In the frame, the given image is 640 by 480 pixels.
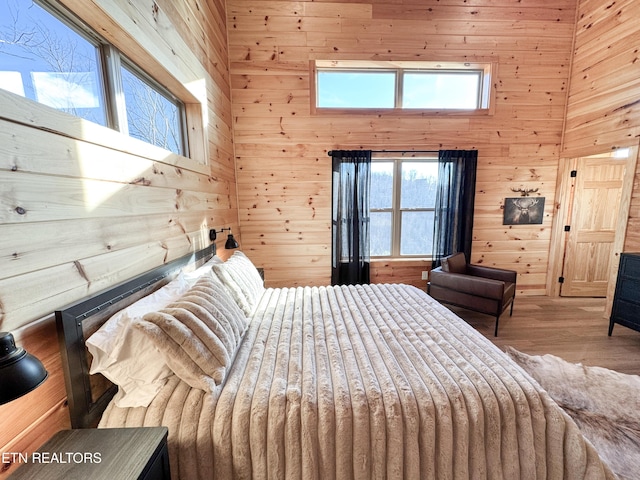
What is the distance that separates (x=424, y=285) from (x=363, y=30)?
→ 345 centimetres

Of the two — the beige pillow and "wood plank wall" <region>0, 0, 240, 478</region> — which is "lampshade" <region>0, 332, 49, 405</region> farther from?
the beige pillow

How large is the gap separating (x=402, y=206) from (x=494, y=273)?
1403 millimetres

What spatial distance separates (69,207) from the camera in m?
1.00

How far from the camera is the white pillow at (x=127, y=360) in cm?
101

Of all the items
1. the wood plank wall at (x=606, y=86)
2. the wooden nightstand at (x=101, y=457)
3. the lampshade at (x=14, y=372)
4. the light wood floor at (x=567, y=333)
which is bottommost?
the light wood floor at (x=567, y=333)

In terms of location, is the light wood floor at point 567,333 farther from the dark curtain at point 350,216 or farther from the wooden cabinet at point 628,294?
the dark curtain at point 350,216

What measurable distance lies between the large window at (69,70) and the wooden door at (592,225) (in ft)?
16.5

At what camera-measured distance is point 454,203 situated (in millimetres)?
3490

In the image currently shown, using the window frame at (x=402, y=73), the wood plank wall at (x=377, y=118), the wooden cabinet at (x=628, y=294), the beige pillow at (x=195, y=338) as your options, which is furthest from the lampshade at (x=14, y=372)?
the wooden cabinet at (x=628, y=294)

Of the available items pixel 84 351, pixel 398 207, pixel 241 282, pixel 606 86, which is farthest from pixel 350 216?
pixel 606 86

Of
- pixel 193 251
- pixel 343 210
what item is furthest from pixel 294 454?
pixel 343 210

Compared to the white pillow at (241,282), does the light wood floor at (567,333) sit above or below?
below

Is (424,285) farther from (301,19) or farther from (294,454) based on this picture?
(301,19)

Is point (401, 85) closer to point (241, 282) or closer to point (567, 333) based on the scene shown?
point (241, 282)
